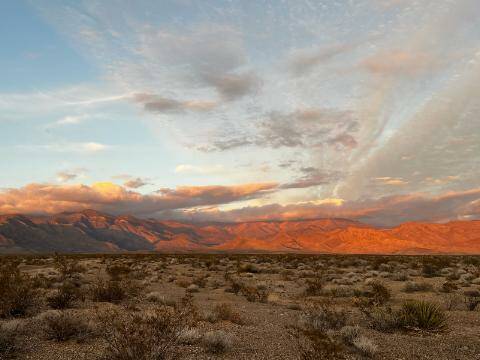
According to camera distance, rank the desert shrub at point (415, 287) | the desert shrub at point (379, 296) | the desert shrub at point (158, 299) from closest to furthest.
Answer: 1. the desert shrub at point (158, 299)
2. the desert shrub at point (379, 296)
3. the desert shrub at point (415, 287)

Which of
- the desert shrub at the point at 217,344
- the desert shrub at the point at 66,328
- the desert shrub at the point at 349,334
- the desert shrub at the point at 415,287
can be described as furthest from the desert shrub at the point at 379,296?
the desert shrub at the point at 66,328

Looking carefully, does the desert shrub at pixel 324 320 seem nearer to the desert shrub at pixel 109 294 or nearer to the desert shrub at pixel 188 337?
the desert shrub at pixel 188 337

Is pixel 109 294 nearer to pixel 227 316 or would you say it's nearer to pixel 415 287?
pixel 227 316

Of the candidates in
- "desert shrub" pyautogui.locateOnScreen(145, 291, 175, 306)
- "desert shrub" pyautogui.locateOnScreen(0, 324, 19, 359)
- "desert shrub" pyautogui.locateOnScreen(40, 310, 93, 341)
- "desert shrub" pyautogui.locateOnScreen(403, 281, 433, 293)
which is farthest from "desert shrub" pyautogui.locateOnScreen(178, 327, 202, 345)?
"desert shrub" pyautogui.locateOnScreen(403, 281, 433, 293)

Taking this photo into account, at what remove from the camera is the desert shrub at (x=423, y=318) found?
1048cm

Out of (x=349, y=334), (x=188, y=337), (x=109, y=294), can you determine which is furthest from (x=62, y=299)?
(x=349, y=334)

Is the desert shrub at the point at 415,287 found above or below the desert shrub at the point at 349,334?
below

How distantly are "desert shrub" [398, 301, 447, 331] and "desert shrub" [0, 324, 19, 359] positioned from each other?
957 centimetres

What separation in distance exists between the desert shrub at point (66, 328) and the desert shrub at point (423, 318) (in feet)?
27.5

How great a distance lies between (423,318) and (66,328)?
30.4 ft

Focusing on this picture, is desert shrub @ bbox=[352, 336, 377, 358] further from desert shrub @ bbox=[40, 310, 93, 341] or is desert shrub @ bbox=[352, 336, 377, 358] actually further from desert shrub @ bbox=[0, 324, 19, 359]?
desert shrub @ bbox=[0, 324, 19, 359]

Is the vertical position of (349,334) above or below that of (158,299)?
above

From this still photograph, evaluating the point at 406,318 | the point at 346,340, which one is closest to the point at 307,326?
the point at 346,340

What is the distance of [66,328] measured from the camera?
9.12 meters
